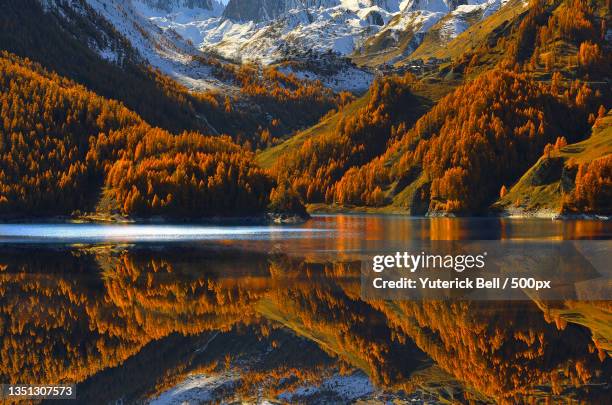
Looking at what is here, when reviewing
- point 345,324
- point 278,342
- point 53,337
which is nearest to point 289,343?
point 278,342

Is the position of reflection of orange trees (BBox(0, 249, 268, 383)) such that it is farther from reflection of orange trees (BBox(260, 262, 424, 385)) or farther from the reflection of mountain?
reflection of orange trees (BBox(260, 262, 424, 385))

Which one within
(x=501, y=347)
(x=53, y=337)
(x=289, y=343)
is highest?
(x=501, y=347)

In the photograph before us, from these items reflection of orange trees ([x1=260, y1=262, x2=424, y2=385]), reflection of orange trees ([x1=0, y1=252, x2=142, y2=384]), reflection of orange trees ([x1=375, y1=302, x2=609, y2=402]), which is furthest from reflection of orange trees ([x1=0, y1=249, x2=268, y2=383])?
reflection of orange trees ([x1=375, y1=302, x2=609, y2=402])

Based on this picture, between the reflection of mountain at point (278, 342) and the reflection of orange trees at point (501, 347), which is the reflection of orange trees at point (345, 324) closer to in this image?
the reflection of mountain at point (278, 342)

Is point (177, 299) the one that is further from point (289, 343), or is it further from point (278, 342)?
point (289, 343)

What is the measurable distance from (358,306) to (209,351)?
16.1 m

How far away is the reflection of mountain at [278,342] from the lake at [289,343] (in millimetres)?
106

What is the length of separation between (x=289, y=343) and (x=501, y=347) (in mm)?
12248

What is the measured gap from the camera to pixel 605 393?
3316cm

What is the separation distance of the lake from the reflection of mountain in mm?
106

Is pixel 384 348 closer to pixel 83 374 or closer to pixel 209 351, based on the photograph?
pixel 209 351

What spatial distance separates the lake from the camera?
115 feet

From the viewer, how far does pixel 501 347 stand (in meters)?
41.5

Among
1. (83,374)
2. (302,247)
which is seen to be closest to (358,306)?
(83,374)
